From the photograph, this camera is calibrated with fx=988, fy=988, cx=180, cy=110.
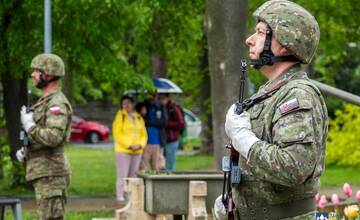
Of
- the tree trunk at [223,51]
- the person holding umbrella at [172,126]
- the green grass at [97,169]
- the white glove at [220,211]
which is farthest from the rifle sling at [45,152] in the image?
the person holding umbrella at [172,126]

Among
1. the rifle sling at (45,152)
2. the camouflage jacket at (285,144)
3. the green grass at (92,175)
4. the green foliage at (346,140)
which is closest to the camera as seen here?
the camouflage jacket at (285,144)

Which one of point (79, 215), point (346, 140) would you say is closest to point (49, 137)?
point (79, 215)

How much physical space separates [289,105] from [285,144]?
0.60 feet

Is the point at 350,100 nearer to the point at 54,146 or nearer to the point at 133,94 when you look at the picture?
the point at 54,146

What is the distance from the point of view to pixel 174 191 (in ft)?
31.5

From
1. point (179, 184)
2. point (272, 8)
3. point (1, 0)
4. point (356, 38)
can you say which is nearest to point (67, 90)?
point (356, 38)

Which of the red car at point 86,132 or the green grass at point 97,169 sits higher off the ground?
the green grass at point 97,169

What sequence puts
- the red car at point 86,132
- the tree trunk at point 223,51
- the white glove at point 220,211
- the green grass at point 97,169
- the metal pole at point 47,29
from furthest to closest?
the red car at point 86,132 < the green grass at point 97,169 < the metal pole at point 47,29 < the tree trunk at point 223,51 < the white glove at point 220,211

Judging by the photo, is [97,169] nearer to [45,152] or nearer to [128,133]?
[128,133]

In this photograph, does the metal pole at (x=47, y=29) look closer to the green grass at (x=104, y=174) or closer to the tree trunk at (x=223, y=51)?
the tree trunk at (x=223, y=51)

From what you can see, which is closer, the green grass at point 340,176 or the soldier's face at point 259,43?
the soldier's face at point 259,43

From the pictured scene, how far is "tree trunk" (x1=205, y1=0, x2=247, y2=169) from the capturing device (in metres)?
12.0

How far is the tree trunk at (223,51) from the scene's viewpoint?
12.0 metres

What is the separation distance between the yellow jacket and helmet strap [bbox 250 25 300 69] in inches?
462
